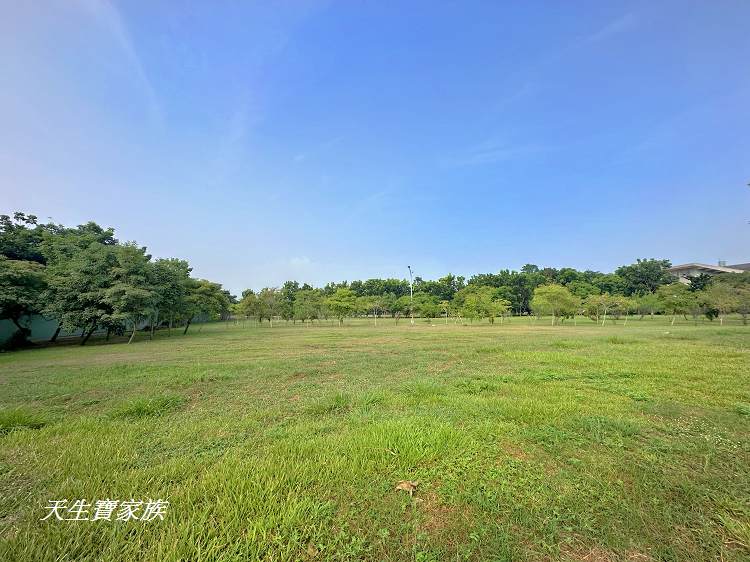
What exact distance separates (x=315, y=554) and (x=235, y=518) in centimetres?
73

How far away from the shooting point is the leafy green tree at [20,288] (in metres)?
16.7

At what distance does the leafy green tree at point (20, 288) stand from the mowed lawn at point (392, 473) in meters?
15.9

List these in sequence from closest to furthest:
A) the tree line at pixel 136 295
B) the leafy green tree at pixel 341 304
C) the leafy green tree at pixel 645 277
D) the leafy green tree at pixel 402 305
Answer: the tree line at pixel 136 295
the leafy green tree at pixel 341 304
the leafy green tree at pixel 402 305
the leafy green tree at pixel 645 277

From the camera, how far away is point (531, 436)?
158 inches

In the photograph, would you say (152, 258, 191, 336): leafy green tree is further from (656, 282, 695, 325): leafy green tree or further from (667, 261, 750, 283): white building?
(667, 261, 750, 283): white building

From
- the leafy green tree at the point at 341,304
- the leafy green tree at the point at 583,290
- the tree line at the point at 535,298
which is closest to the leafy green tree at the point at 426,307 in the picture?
the tree line at the point at 535,298

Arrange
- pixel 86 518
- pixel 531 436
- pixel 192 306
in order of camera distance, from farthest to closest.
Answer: pixel 192 306
pixel 531 436
pixel 86 518

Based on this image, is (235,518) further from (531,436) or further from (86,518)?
(531,436)

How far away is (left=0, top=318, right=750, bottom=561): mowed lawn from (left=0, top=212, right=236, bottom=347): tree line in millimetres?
16849

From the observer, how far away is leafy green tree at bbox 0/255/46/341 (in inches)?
658

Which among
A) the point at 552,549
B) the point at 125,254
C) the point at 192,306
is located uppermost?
the point at 125,254

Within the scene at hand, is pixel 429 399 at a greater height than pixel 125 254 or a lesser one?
lesser

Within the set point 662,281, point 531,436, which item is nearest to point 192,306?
point 531,436

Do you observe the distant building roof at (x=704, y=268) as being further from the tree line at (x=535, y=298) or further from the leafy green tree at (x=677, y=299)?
the leafy green tree at (x=677, y=299)
